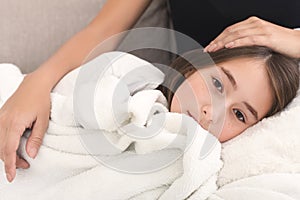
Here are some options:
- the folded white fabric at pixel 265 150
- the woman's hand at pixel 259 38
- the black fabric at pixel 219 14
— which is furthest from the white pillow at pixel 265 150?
the black fabric at pixel 219 14

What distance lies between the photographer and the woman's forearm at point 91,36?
1092 millimetres

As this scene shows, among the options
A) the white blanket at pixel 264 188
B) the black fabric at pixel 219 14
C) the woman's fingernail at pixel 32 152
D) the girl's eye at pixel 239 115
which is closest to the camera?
the white blanket at pixel 264 188

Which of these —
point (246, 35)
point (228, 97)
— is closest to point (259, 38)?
point (246, 35)

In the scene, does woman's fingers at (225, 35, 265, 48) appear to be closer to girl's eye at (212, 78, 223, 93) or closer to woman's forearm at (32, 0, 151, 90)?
girl's eye at (212, 78, 223, 93)

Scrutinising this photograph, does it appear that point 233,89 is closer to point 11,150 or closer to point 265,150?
point 265,150

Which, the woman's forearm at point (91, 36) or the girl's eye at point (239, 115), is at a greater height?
the woman's forearm at point (91, 36)

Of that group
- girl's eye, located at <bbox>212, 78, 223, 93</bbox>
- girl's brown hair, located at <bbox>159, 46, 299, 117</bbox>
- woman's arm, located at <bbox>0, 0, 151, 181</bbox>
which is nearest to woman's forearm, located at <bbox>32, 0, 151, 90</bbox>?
woman's arm, located at <bbox>0, 0, 151, 181</bbox>

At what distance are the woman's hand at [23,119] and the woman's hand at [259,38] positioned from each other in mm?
343

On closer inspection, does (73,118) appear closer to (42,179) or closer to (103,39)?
(42,179)

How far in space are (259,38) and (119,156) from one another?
37 cm

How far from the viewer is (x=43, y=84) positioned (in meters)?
1.05

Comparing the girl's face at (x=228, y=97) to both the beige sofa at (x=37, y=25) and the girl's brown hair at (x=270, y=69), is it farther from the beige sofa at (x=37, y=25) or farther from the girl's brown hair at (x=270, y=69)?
the beige sofa at (x=37, y=25)

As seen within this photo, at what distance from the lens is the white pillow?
2.85 feet

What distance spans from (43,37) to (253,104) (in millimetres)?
564
